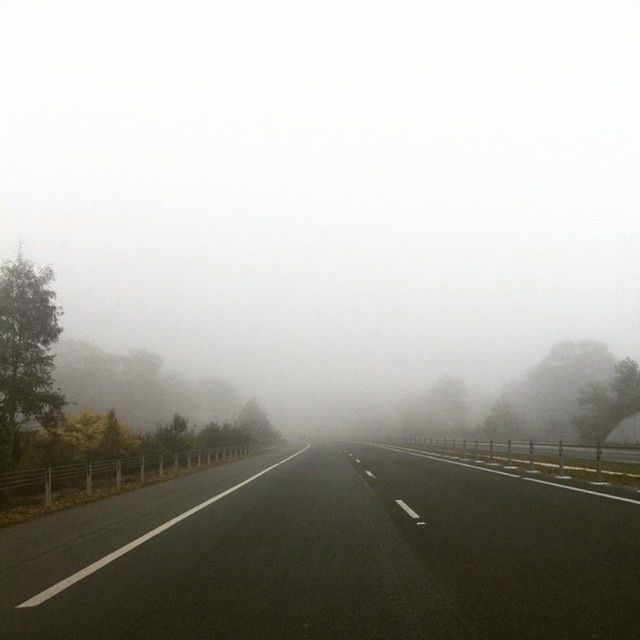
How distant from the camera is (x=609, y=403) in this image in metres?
61.2

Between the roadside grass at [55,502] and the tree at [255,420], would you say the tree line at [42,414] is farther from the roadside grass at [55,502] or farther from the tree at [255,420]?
the tree at [255,420]

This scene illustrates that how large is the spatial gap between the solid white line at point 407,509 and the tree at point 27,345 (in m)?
27.5

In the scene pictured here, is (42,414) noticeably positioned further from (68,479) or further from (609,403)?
(609,403)

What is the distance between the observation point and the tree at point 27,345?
3503cm

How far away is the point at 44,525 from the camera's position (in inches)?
447

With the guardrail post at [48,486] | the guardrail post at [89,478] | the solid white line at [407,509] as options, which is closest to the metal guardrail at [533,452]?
the solid white line at [407,509]

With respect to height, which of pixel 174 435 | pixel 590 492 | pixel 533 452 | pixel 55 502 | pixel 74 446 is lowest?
pixel 55 502

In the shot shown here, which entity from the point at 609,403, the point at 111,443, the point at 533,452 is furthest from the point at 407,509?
the point at 609,403

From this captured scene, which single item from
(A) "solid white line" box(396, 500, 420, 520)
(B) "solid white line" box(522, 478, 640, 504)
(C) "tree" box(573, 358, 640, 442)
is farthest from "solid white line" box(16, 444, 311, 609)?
(C) "tree" box(573, 358, 640, 442)

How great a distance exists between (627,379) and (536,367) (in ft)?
93.2

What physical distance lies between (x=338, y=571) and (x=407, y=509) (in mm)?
5141

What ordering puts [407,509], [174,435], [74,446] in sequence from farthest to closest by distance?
[174,435] → [74,446] → [407,509]

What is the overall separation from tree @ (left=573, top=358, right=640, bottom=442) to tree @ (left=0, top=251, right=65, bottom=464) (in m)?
49.0

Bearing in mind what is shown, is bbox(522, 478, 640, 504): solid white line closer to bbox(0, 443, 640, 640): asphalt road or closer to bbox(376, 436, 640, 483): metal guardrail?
bbox(0, 443, 640, 640): asphalt road
